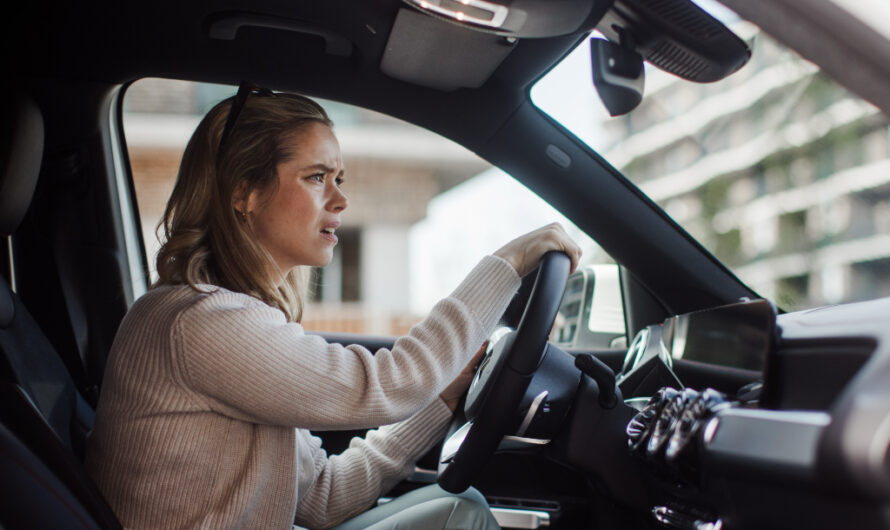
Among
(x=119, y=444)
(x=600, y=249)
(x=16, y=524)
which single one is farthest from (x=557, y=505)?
(x=16, y=524)

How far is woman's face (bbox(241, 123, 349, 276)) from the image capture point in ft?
5.16

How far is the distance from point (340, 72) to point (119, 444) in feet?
3.30

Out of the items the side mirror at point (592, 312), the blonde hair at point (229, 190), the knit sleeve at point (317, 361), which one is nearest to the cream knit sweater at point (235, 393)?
the knit sleeve at point (317, 361)

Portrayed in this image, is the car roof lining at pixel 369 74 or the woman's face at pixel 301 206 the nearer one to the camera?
the woman's face at pixel 301 206

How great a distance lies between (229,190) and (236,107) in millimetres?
178

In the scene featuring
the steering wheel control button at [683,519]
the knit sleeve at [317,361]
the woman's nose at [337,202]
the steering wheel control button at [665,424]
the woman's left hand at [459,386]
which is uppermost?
the steering wheel control button at [665,424]

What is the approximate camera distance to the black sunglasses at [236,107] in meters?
1.60

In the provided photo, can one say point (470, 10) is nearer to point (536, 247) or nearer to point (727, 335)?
point (536, 247)

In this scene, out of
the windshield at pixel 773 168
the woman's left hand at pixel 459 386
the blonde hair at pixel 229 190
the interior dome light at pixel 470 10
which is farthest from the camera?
the windshield at pixel 773 168

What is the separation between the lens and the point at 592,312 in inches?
82.0

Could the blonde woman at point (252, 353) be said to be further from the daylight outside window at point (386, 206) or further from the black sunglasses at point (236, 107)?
the daylight outside window at point (386, 206)

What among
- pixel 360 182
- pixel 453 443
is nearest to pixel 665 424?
pixel 453 443

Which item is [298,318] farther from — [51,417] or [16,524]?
[16,524]

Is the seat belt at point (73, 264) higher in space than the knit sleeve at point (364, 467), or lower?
lower
